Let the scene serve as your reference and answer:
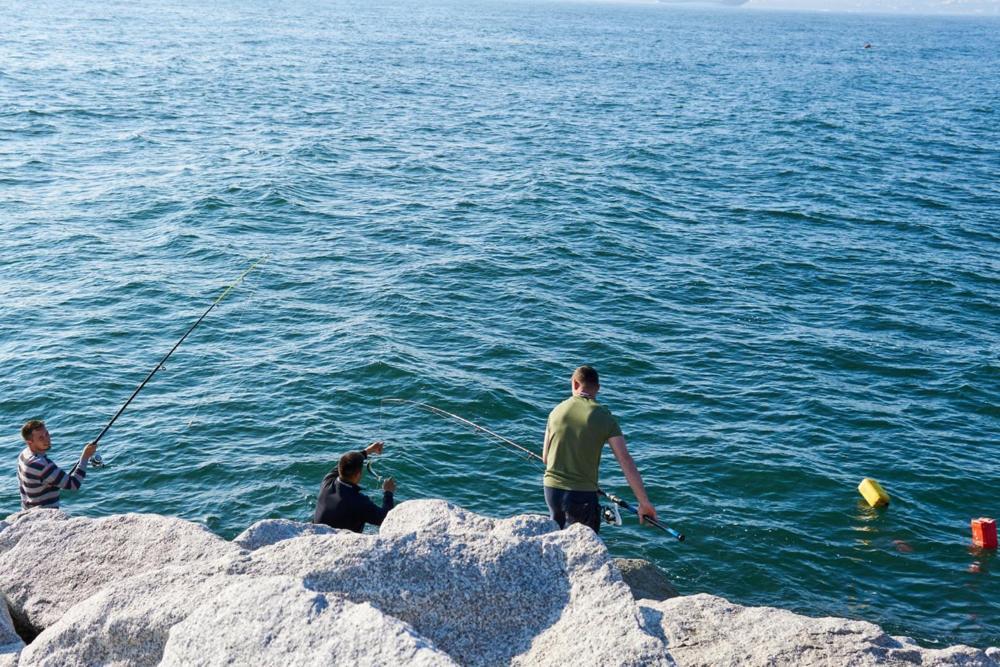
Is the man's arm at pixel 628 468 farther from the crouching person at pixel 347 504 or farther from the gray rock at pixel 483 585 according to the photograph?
the crouching person at pixel 347 504

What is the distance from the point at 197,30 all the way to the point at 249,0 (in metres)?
56.2

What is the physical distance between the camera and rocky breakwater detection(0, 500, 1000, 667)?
6.06m

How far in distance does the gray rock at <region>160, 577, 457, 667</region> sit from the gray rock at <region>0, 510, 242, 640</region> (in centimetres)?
133

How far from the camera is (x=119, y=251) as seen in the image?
75.7 feet

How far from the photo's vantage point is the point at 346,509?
943 cm

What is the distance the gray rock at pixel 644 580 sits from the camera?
9961 millimetres

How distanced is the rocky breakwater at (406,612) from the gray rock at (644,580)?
1.72m

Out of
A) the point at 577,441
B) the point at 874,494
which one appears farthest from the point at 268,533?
the point at 874,494

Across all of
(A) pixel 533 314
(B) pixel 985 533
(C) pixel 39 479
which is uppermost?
(C) pixel 39 479

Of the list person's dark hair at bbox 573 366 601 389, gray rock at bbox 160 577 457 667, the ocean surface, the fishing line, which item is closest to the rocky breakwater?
gray rock at bbox 160 577 457 667

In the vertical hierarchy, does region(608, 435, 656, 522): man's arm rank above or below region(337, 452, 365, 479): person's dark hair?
above

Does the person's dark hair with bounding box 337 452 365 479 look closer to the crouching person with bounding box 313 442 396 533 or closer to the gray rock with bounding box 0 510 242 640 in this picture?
the crouching person with bounding box 313 442 396 533

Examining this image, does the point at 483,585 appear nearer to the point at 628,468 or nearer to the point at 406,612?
the point at 406,612

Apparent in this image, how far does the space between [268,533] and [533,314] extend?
485 inches
